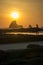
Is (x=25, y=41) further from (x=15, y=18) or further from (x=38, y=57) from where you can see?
(x=15, y=18)

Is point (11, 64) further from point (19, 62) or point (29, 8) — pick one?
point (29, 8)

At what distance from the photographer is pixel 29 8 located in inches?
222

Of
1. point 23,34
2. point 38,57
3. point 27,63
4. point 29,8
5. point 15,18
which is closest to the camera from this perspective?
point 27,63

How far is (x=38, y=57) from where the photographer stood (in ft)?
7.00

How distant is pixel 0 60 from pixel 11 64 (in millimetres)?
142

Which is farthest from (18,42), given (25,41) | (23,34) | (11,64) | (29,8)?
(29,8)

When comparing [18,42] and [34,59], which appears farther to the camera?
[18,42]

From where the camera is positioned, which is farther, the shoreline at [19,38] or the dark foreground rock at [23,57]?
the shoreline at [19,38]

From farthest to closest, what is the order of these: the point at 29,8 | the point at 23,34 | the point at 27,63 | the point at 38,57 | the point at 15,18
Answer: the point at 29,8
the point at 15,18
the point at 23,34
the point at 38,57
the point at 27,63

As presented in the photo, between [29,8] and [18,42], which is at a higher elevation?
[29,8]

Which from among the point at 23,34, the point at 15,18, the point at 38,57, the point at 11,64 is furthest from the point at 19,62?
the point at 15,18

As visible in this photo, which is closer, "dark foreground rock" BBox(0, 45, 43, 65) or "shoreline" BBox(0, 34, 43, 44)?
"dark foreground rock" BBox(0, 45, 43, 65)

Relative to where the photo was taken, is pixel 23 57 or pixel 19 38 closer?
pixel 23 57

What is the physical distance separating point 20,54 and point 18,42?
70 centimetres
